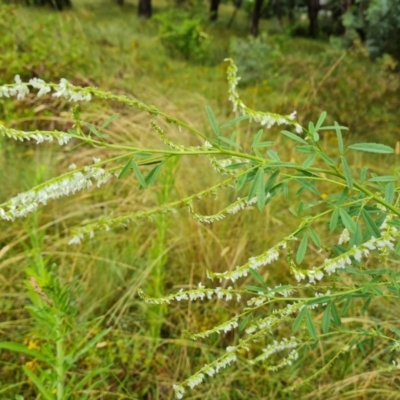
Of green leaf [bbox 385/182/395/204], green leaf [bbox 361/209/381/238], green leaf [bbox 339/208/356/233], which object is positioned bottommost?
green leaf [bbox 361/209/381/238]

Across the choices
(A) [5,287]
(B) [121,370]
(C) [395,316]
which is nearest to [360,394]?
(C) [395,316]

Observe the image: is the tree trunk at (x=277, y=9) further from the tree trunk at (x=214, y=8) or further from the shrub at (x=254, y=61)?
the shrub at (x=254, y=61)

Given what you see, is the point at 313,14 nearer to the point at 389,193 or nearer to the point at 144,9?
the point at 144,9

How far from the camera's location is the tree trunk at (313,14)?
47.6ft

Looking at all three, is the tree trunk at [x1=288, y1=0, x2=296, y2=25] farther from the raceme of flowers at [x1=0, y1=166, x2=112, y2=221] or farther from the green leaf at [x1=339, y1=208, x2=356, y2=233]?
the raceme of flowers at [x1=0, y1=166, x2=112, y2=221]

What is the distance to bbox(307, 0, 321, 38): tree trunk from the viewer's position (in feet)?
47.6

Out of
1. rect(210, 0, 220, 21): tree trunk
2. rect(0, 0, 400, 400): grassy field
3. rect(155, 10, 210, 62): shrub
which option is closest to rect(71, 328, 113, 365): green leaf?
rect(0, 0, 400, 400): grassy field

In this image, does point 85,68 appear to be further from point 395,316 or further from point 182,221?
point 395,316

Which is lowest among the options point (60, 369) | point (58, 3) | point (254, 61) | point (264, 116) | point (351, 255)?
point (254, 61)

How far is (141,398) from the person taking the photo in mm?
1906

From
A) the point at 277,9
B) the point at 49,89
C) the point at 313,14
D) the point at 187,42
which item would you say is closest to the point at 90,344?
the point at 49,89

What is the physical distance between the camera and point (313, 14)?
48.6 feet

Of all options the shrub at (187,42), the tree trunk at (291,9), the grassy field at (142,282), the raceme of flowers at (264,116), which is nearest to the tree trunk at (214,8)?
the tree trunk at (291,9)

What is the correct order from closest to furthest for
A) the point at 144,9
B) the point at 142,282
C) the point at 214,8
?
the point at 142,282 < the point at 144,9 < the point at 214,8
